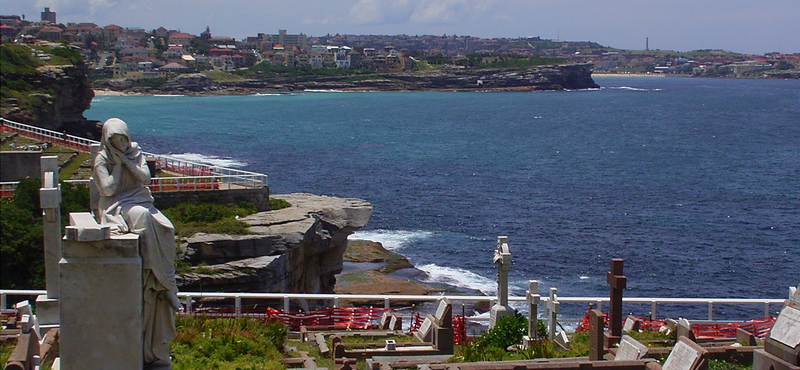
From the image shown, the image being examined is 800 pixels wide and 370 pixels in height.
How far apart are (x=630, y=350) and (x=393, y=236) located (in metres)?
34.1

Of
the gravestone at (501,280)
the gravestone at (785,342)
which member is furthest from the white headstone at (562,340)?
the gravestone at (785,342)

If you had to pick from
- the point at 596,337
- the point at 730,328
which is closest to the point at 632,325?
the point at 730,328

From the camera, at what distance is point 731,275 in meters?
37.2

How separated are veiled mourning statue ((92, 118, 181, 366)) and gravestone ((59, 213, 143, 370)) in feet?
0.68

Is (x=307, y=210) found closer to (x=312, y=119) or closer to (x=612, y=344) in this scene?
(x=612, y=344)

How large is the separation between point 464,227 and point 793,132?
72.9 metres

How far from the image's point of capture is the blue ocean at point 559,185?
38062 millimetres

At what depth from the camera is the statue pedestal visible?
738cm

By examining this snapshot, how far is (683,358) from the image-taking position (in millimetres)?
10031

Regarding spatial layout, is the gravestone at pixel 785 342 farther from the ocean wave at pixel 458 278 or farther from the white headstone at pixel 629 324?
the ocean wave at pixel 458 278

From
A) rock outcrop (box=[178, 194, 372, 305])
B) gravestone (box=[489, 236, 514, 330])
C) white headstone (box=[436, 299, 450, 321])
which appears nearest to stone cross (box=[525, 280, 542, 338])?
gravestone (box=[489, 236, 514, 330])

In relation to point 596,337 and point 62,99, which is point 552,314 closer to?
point 596,337

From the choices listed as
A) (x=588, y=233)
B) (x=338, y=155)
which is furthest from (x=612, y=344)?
(x=338, y=155)

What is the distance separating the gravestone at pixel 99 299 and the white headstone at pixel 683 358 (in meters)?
6.32
